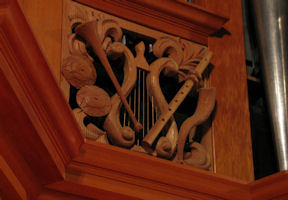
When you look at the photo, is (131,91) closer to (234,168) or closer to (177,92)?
(177,92)

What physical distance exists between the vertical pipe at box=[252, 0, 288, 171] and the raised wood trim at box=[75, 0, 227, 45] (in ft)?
0.98

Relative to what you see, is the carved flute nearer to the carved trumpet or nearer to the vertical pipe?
the carved trumpet

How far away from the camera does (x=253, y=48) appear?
3.21 metres

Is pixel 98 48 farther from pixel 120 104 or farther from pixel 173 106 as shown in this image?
pixel 173 106

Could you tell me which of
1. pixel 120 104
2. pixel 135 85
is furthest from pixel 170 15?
pixel 120 104

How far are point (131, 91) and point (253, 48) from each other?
0.86 m

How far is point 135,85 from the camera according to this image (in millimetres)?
2570

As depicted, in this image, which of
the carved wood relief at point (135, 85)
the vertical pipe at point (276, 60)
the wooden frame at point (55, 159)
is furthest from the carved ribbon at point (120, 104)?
the vertical pipe at point (276, 60)

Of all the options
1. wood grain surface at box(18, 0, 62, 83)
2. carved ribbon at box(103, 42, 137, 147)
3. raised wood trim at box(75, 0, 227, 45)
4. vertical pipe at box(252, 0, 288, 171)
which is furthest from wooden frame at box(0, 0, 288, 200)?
raised wood trim at box(75, 0, 227, 45)

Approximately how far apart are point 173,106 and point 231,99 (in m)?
0.33

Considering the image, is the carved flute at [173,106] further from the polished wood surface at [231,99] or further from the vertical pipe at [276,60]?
the vertical pipe at [276,60]

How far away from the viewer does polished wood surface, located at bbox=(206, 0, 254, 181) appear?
263 centimetres

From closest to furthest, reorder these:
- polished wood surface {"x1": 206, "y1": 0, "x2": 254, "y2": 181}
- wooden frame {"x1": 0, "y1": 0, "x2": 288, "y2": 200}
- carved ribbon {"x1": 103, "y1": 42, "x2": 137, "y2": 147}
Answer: wooden frame {"x1": 0, "y1": 0, "x2": 288, "y2": 200}
carved ribbon {"x1": 103, "y1": 42, "x2": 137, "y2": 147}
polished wood surface {"x1": 206, "y1": 0, "x2": 254, "y2": 181}

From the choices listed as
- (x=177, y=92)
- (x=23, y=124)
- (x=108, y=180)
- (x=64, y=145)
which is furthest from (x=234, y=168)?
(x=23, y=124)
